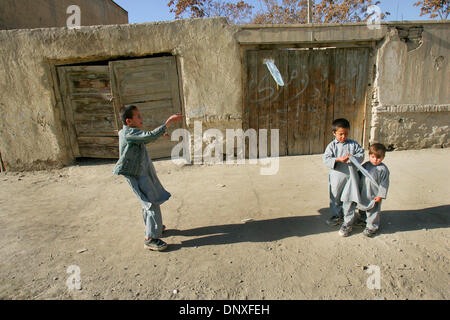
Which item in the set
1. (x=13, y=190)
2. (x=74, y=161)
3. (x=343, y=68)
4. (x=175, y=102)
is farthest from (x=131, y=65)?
(x=343, y=68)

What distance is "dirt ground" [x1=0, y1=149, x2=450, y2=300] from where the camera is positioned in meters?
2.32

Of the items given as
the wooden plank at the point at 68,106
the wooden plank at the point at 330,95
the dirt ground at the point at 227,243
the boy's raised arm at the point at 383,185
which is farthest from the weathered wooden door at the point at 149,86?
the boy's raised arm at the point at 383,185

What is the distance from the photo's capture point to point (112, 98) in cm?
555

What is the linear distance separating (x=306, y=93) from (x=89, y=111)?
13.8 ft

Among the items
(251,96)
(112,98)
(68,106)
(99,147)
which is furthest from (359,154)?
(68,106)

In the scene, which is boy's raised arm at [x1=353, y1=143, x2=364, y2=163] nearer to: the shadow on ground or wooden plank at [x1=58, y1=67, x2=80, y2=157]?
the shadow on ground

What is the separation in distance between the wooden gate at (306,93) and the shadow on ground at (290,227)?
2778 mm

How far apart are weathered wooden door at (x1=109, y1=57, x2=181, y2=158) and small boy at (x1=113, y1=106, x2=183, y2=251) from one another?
2924mm

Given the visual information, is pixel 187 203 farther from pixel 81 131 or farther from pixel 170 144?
pixel 81 131

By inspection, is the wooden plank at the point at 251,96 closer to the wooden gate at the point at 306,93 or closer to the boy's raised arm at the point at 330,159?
the wooden gate at the point at 306,93

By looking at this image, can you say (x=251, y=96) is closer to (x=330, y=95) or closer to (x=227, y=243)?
Answer: (x=330, y=95)

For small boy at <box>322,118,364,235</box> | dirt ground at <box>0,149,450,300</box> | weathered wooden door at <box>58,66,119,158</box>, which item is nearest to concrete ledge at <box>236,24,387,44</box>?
dirt ground at <box>0,149,450,300</box>

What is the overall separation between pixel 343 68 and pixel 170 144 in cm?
364
